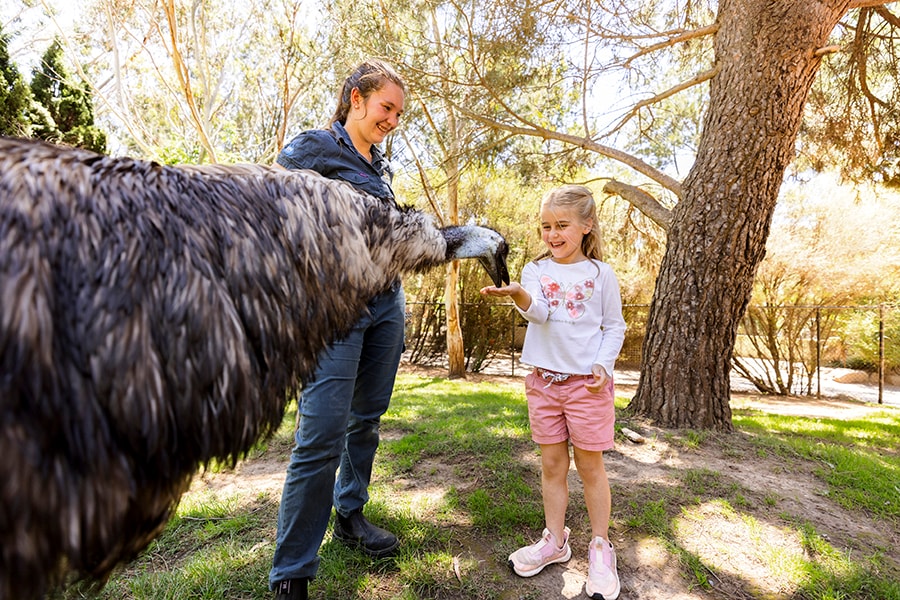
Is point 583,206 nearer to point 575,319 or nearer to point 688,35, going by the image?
point 575,319

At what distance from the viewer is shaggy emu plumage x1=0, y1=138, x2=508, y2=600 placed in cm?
73

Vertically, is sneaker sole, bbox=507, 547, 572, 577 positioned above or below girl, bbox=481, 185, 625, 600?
below

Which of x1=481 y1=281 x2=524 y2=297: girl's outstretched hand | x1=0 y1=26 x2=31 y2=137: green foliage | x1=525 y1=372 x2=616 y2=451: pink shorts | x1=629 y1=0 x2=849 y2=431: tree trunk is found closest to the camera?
x1=481 y1=281 x2=524 y2=297: girl's outstretched hand

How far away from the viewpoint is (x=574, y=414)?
245cm

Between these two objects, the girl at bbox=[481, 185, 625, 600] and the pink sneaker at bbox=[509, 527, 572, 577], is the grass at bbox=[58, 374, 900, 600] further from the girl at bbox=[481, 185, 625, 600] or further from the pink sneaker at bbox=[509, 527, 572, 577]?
the girl at bbox=[481, 185, 625, 600]

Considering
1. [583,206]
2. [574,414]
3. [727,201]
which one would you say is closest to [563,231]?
[583,206]

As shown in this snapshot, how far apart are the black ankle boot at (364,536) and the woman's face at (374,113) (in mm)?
1966

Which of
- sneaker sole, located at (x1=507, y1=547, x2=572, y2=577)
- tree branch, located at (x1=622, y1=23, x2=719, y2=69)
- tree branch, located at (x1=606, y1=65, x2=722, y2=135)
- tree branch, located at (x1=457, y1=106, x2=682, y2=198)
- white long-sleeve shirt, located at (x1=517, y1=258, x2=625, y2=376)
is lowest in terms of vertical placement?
sneaker sole, located at (x1=507, y1=547, x2=572, y2=577)

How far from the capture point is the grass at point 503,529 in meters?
2.35

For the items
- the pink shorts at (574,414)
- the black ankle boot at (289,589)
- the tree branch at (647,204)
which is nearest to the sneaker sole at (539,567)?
the pink shorts at (574,414)

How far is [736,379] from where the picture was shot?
1187 cm

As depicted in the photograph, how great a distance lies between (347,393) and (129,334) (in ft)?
4.47

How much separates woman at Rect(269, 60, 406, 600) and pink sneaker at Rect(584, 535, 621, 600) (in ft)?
3.26

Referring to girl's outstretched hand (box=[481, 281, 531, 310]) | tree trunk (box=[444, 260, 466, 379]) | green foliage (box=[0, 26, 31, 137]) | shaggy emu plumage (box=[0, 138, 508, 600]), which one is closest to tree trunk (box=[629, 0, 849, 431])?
girl's outstretched hand (box=[481, 281, 531, 310])
